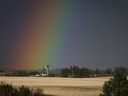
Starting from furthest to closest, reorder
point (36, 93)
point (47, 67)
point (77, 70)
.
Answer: point (47, 67), point (77, 70), point (36, 93)

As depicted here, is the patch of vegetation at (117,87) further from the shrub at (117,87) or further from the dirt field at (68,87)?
the dirt field at (68,87)

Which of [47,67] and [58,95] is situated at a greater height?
[47,67]

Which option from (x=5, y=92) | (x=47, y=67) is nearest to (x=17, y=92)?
(x=5, y=92)

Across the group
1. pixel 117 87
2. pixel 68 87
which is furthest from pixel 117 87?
pixel 68 87

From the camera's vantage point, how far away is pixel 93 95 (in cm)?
3612

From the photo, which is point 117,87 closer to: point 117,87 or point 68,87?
point 117,87

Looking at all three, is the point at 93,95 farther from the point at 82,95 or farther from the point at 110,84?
the point at 110,84

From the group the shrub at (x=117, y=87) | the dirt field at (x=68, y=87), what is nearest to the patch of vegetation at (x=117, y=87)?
the shrub at (x=117, y=87)

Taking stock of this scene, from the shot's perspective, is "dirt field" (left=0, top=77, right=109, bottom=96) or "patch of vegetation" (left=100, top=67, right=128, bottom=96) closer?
"patch of vegetation" (left=100, top=67, right=128, bottom=96)

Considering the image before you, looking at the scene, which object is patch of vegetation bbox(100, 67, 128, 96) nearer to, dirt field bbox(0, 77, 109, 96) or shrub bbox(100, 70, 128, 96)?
shrub bbox(100, 70, 128, 96)

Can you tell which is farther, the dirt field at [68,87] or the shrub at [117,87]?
the dirt field at [68,87]

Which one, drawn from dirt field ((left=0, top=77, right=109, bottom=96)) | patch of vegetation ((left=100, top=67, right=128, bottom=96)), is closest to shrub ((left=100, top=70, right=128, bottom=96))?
patch of vegetation ((left=100, top=67, right=128, bottom=96))

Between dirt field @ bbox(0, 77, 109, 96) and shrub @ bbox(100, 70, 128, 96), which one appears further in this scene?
dirt field @ bbox(0, 77, 109, 96)

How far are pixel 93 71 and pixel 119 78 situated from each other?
Answer: 89829 mm
